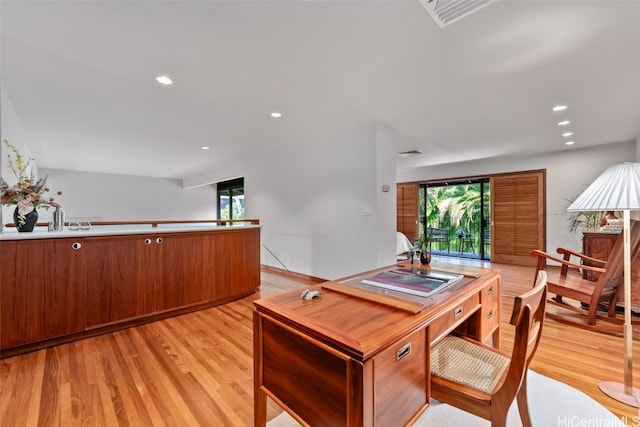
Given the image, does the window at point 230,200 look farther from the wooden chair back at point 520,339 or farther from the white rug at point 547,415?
the wooden chair back at point 520,339

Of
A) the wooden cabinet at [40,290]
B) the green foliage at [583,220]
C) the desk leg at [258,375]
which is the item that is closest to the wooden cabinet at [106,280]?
the wooden cabinet at [40,290]

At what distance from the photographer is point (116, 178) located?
26.8 ft

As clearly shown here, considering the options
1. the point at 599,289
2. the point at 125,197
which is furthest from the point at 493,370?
the point at 125,197

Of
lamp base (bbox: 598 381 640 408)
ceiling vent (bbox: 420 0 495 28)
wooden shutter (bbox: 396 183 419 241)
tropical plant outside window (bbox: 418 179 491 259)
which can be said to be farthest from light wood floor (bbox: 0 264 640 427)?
wooden shutter (bbox: 396 183 419 241)

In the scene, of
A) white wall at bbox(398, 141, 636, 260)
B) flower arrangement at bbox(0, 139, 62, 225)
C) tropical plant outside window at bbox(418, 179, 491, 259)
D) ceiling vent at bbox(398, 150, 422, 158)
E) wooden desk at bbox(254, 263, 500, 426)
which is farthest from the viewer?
tropical plant outside window at bbox(418, 179, 491, 259)

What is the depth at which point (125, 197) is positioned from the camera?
328 inches

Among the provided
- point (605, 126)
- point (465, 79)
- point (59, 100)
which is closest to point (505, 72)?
point (465, 79)

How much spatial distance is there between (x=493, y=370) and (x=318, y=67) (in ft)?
7.64

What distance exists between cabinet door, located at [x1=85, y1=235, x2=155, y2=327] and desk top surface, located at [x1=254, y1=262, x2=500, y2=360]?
210 centimetres

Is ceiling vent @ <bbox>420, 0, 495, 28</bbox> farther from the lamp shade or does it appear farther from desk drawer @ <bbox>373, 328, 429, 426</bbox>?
desk drawer @ <bbox>373, 328, 429, 426</bbox>

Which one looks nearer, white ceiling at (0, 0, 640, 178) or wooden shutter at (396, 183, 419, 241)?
white ceiling at (0, 0, 640, 178)

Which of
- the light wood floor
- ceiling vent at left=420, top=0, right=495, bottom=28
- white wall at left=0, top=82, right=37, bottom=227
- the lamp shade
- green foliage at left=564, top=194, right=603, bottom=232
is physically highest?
ceiling vent at left=420, top=0, right=495, bottom=28

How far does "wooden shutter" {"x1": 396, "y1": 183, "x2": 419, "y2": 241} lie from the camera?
7223 millimetres

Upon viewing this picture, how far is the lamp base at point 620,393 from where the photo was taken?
1.57 metres
